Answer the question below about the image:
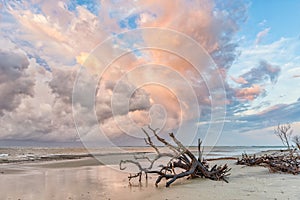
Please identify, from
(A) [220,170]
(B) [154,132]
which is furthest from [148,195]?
(A) [220,170]

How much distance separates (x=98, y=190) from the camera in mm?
11602

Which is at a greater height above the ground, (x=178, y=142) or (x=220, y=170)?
(x=178, y=142)

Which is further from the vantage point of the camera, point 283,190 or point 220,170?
point 220,170

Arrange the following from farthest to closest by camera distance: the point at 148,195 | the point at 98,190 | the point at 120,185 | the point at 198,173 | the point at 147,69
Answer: the point at 147,69 < the point at 198,173 < the point at 120,185 < the point at 98,190 < the point at 148,195

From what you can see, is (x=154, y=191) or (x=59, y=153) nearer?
(x=154, y=191)

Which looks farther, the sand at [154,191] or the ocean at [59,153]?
the ocean at [59,153]

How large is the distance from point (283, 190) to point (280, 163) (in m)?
6.66

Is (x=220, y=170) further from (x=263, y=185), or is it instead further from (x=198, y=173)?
(x=263, y=185)

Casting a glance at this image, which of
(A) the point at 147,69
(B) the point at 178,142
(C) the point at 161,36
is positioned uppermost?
(C) the point at 161,36

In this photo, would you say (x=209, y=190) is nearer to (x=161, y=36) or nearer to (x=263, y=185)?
(x=263, y=185)

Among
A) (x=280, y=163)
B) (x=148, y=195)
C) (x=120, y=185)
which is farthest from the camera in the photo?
(x=280, y=163)

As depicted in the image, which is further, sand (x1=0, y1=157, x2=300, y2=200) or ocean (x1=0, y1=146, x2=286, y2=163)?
ocean (x1=0, y1=146, x2=286, y2=163)

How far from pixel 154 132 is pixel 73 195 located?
446 centimetres

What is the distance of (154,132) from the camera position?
13.3 m
